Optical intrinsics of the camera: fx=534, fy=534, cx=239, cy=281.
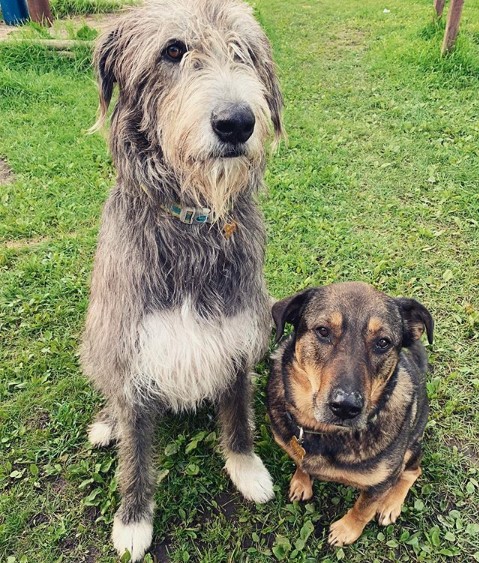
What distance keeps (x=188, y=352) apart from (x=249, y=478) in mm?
1032

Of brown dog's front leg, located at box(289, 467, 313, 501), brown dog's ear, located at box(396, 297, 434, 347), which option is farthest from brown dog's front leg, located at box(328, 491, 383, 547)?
brown dog's ear, located at box(396, 297, 434, 347)

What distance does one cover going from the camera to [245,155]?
1997mm

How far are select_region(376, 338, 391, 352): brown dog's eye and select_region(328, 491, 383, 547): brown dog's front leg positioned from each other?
746 millimetres

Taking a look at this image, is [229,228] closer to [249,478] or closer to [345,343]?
[345,343]

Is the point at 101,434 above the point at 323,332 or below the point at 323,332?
below

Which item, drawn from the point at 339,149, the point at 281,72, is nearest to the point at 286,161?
the point at 339,149

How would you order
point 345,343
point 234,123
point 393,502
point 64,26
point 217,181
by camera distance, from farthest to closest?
point 64,26, point 393,502, point 345,343, point 217,181, point 234,123

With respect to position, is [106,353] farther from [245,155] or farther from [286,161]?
[286,161]

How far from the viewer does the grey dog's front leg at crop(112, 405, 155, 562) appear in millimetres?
2762

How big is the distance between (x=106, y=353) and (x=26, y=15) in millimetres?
8705

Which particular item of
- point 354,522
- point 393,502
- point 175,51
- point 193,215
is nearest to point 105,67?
point 175,51

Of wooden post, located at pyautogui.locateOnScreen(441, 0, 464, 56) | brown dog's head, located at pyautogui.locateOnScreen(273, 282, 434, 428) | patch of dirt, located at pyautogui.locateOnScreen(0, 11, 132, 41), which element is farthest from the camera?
patch of dirt, located at pyautogui.locateOnScreen(0, 11, 132, 41)

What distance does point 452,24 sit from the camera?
23.2 feet

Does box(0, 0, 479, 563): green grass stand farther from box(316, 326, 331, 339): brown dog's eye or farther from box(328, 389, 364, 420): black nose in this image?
box(316, 326, 331, 339): brown dog's eye
